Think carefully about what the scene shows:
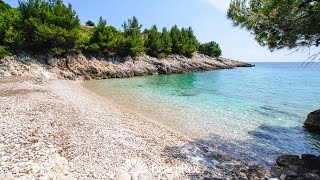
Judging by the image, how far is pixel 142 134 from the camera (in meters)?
14.7

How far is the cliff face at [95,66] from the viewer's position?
46.2m

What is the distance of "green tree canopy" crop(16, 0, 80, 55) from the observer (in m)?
49.0

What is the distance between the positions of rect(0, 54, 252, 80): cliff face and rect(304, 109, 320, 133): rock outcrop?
1603 inches

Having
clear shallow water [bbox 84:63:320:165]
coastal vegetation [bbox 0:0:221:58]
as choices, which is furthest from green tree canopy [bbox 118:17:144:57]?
clear shallow water [bbox 84:63:320:165]

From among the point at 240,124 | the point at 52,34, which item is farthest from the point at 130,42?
the point at 240,124

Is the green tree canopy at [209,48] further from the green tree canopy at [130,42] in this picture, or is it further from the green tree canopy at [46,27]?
the green tree canopy at [46,27]

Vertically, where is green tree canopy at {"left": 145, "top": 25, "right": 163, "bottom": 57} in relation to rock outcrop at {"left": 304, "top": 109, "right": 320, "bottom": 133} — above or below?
above

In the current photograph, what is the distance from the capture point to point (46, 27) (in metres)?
48.6

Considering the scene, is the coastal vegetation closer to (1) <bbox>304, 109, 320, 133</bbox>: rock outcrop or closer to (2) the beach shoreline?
(2) the beach shoreline

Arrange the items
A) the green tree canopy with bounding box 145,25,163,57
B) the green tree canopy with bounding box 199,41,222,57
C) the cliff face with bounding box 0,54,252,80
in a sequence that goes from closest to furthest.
→ the cliff face with bounding box 0,54,252,80 → the green tree canopy with bounding box 145,25,163,57 → the green tree canopy with bounding box 199,41,222,57

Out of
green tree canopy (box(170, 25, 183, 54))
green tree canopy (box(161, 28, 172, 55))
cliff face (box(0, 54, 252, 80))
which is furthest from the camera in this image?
green tree canopy (box(170, 25, 183, 54))

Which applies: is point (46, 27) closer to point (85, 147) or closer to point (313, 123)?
point (85, 147)

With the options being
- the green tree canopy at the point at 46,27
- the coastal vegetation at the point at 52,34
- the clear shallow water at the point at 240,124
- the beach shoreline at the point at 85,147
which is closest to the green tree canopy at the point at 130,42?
the coastal vegetation at the point at 52,34

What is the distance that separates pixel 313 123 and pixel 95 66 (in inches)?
1802
